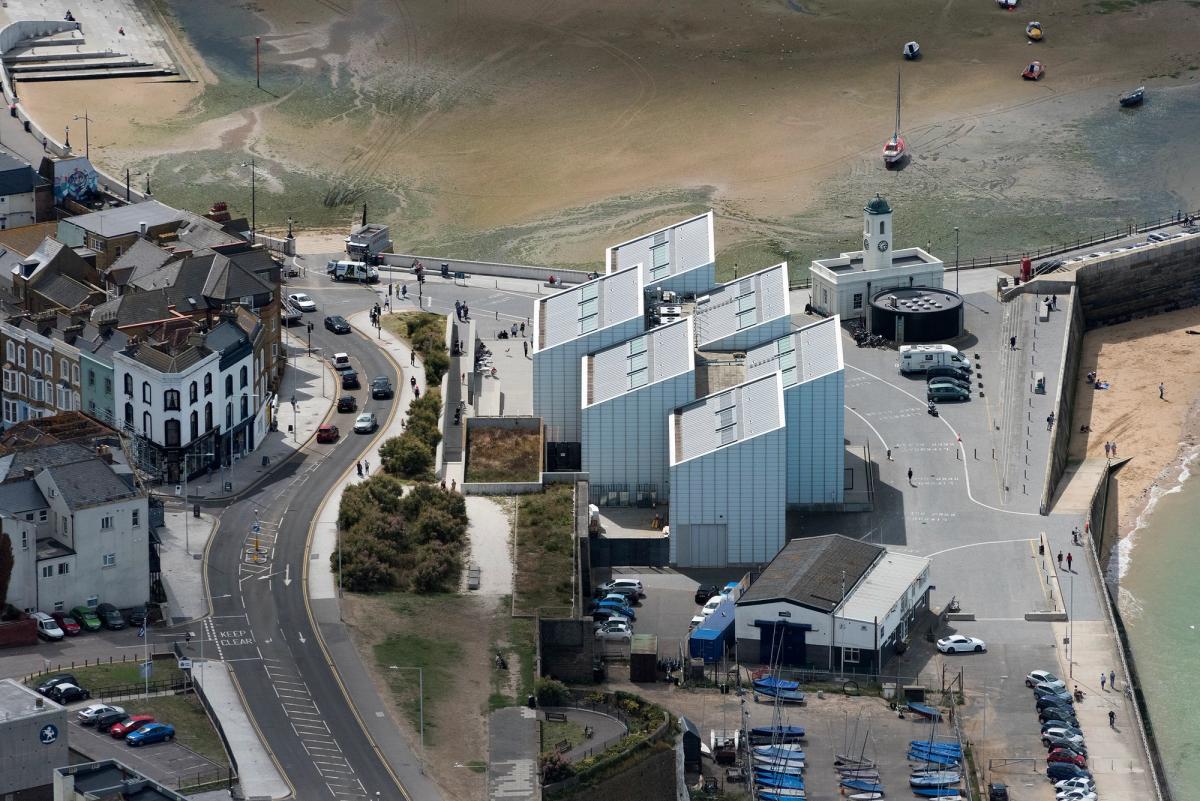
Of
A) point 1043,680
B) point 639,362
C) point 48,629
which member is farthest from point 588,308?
point 48,629

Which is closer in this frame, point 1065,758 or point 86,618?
point 1065,758

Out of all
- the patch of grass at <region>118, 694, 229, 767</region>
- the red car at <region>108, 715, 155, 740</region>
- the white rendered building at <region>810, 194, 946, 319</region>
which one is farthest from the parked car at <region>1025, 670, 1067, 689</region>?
the white rendered building at <region>810, 194, 946, 319</region>

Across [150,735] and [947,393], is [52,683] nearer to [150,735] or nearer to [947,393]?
[150,735]

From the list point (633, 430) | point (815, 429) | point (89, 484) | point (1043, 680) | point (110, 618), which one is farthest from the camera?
point (633, 430)

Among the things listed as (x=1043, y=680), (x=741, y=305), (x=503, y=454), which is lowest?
(x=1043, y=680)

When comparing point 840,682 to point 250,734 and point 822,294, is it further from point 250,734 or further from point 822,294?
point 822,294

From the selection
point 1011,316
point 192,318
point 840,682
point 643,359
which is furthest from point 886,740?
point 1011,316

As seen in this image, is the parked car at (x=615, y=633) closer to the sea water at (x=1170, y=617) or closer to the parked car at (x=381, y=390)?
the sea water at (x=1170, y=617)
